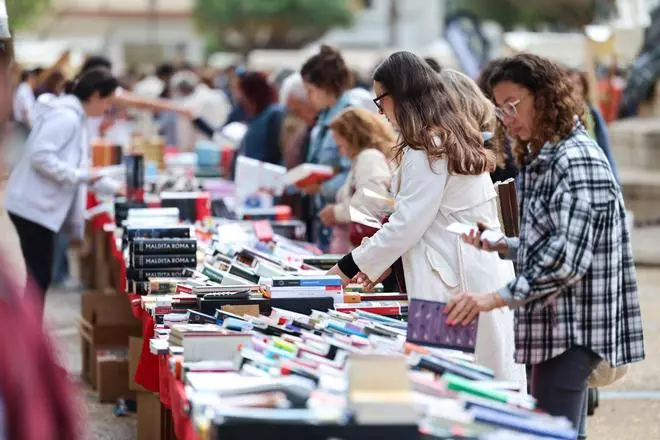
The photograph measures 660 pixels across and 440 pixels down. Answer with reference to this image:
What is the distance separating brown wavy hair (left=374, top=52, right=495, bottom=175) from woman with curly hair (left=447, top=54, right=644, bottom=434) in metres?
0.60

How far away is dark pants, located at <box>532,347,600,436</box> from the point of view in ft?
14.1

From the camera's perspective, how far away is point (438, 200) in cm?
503

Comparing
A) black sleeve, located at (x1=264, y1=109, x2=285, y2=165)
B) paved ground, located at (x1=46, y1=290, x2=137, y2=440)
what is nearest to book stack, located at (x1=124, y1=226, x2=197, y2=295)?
paved ground, located at (x1=46, y1=290, x2=137, y2=440)

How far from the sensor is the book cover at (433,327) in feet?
14.4

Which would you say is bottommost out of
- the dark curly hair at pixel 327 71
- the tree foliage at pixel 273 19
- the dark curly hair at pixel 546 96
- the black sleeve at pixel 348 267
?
the black sleeve at pixel 348 267

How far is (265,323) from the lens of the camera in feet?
16.1

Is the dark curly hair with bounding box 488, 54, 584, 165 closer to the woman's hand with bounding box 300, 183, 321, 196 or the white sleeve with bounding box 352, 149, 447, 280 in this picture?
the white sleeve with bounding box 352, 149, 447, 280

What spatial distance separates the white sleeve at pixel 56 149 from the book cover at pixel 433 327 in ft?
14.9

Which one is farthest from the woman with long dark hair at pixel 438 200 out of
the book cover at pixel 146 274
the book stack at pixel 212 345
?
the book cover at pixel 146 274

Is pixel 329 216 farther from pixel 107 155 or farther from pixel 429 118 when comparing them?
pixel 107 155

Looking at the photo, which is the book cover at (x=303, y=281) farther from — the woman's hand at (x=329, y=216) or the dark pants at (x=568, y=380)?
the woman's hand at (x=329, y=216)

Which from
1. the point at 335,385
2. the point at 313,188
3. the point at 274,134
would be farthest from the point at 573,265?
the point at 274,134

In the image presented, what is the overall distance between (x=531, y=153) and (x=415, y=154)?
0.65 metres

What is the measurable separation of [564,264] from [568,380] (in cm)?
37
